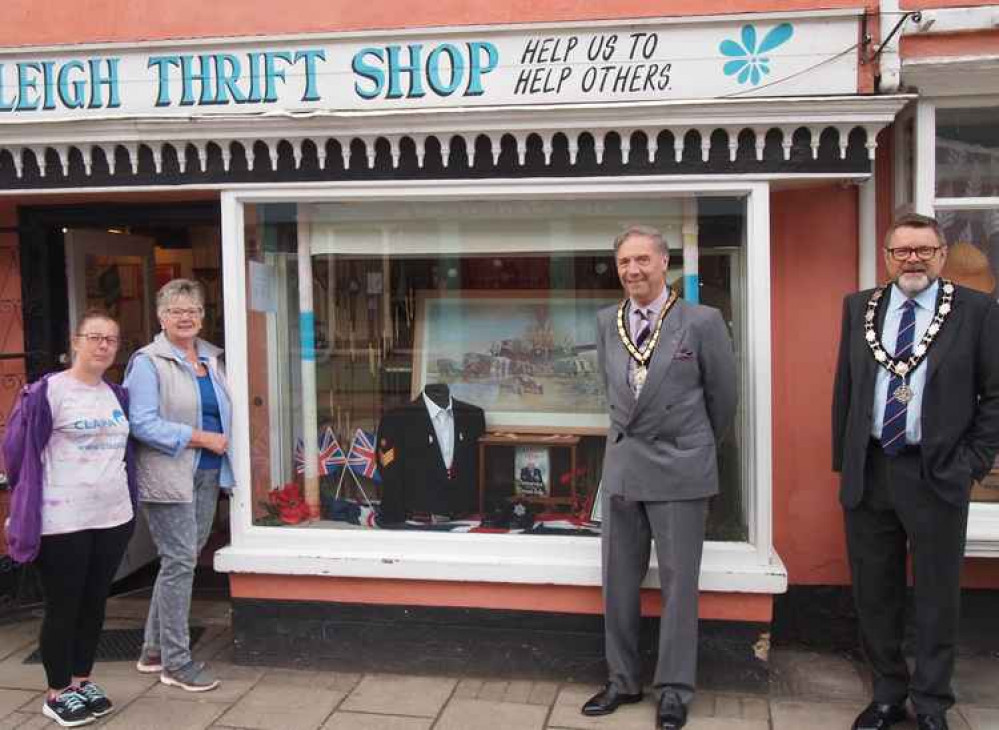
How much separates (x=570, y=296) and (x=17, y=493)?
8.72 ft

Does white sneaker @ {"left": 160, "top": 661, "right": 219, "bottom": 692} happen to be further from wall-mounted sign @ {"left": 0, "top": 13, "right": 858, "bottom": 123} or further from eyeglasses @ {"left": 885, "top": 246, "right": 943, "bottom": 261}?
eyeglasses @ {"left": 885, "top": 246, "right": 943, "bottom": 261}

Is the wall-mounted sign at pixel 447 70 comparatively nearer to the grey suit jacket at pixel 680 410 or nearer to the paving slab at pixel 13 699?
the grey suit jacket at pixel 680 410

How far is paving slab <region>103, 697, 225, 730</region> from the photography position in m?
3.84

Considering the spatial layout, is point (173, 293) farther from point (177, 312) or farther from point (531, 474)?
point (531, 474)

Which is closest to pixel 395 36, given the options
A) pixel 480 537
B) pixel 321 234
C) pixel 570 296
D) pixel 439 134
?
pixel 439 134

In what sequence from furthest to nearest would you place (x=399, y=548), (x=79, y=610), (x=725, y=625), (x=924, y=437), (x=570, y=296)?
(x=570, y=296) < (x=399, y=548) < (x=725, y=625) < (x=79, y=610) < (x=924, y=437)

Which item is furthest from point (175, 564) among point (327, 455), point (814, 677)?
point (814, 677)

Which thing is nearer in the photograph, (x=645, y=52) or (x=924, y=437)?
(x=924, y=437)

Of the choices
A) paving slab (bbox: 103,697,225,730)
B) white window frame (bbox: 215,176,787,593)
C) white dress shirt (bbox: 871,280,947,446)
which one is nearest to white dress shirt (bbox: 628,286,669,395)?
white window frame (bbox: 215,176,787,593)

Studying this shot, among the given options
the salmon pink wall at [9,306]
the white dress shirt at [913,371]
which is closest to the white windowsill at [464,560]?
the white dress shirt at [913,371]

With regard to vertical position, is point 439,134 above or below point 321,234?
above

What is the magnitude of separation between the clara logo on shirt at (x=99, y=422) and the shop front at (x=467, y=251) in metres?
0.68

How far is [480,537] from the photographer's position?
4.47m

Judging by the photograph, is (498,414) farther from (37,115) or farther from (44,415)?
(37,115)
